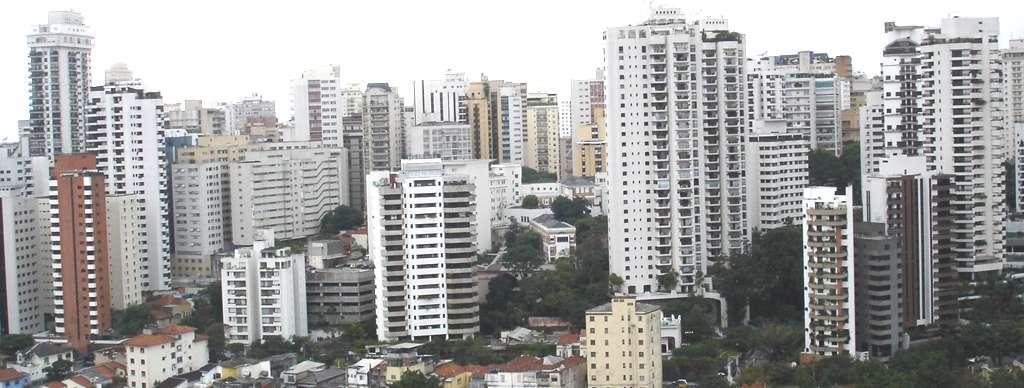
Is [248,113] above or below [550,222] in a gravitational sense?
above

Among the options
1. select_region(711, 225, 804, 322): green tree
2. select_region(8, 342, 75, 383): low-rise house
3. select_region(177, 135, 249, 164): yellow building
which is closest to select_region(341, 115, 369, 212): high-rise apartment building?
select_region(177, 135, 249, 164): yellow building

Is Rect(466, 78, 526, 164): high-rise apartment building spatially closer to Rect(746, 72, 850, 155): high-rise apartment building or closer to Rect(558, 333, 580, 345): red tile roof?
Rect(746, 72, 850, 155): high-rise apartment building

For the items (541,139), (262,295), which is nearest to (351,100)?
(541,139)

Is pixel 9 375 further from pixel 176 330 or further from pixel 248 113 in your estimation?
pixel 248 113

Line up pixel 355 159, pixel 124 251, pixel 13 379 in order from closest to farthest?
pixel 13 379, pixel 124 251, pixel 355 159

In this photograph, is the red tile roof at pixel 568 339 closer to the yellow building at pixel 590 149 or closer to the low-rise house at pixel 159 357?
the low-rise house at pixel 159 357

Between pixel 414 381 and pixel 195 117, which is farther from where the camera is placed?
pixel 195 117

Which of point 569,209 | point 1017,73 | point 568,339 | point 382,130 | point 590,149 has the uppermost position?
point 1017,73

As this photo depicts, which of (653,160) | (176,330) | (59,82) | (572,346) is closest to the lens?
(572,346)
